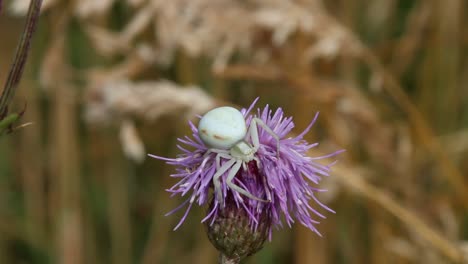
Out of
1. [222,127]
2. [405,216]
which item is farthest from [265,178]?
[405,216]

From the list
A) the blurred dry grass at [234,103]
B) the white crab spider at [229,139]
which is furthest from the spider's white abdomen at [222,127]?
the blurred dry grass at [234,103]

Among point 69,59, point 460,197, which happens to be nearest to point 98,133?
point 69,59

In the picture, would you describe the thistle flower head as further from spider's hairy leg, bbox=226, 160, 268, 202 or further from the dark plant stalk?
the dark plant stalk

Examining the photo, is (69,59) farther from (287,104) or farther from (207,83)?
(287,104)

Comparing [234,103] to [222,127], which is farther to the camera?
[234,103]

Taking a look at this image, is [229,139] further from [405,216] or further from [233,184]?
[405,216]

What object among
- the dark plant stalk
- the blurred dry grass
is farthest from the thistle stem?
the blurred dry grass

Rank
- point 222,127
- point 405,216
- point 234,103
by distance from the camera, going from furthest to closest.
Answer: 1. point 234,103
2. point 405,216
3. point 222,127
